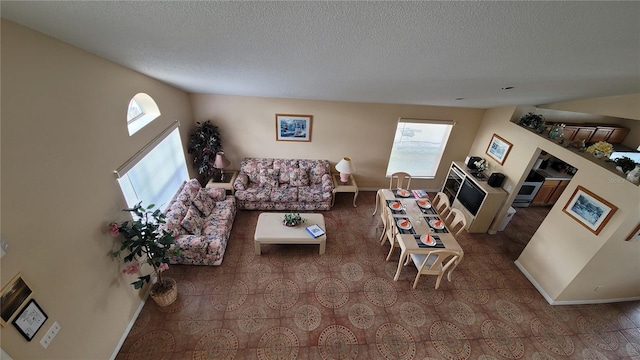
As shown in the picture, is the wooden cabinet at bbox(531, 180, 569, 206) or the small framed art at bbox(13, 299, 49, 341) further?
the wooden cabinet at bbox(531, 180, 569, 206)

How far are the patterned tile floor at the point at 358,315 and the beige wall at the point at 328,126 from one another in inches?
85.8

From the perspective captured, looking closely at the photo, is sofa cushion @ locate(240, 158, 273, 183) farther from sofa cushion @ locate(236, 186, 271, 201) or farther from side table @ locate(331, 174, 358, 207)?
side table @ locate(331, 174, 358, 207)

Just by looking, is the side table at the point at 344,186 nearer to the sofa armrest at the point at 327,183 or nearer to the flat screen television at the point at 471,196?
the sofa armrest at the point at 327,183

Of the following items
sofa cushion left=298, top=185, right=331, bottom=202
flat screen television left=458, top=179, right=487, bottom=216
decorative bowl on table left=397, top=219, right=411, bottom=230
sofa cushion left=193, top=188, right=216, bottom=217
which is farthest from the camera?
sofa cushion left=298, top=185, right=331, bottom=202

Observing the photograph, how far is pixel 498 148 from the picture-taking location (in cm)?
475

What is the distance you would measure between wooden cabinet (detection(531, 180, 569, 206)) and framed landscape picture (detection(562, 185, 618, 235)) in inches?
103

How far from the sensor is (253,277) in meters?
3.70

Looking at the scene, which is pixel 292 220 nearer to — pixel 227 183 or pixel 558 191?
pixel 227 183

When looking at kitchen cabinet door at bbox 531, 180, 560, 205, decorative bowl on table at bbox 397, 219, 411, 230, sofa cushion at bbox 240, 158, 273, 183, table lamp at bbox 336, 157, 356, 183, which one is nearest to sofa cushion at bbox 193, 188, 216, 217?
sofa cushion at bbox 240, 158, 273, 183

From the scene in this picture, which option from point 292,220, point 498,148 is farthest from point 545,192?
point 292,220

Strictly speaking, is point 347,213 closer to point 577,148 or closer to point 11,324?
point 577,148

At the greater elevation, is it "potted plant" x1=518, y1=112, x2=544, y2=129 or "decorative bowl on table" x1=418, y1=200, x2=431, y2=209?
"potted plant" x1=518, y1=112, x2=544, y2=129

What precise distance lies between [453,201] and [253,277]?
447cm

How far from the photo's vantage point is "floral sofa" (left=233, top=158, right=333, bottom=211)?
16.2ft
